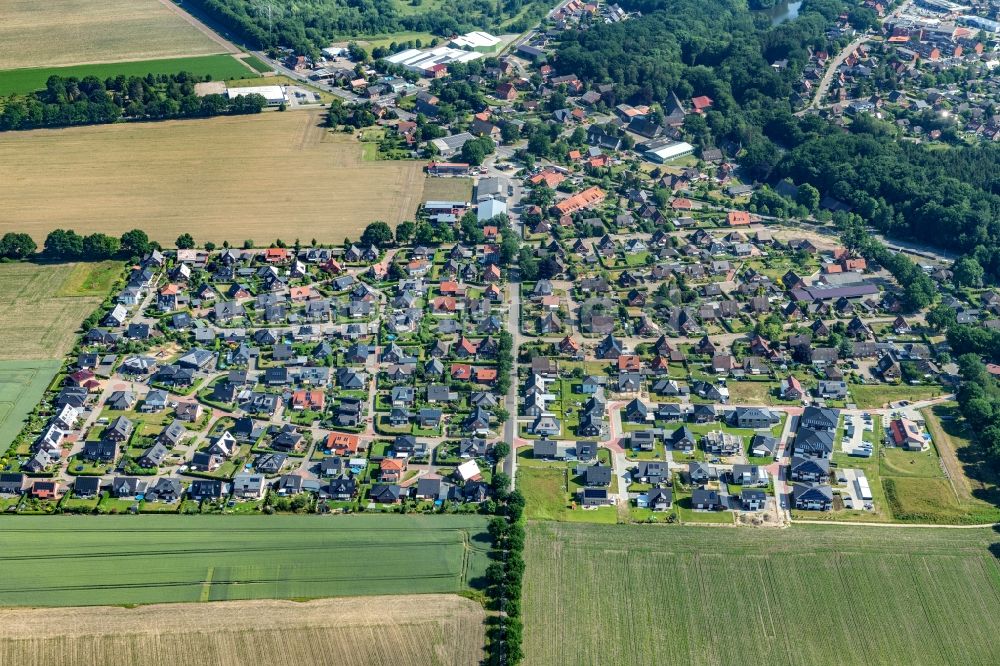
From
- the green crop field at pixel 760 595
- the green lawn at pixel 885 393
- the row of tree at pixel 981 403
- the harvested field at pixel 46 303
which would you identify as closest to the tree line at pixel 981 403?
the row of tree at pixel 981 403

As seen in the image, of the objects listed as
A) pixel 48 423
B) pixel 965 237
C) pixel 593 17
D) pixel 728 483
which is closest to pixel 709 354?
pixel 728 483

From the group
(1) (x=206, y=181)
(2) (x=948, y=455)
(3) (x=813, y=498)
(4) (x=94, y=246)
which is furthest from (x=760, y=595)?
(1) (x=206, y=181)

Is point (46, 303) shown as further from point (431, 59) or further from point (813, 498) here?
point (431, 59)

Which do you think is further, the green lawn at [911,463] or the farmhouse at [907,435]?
the farmhouse at [907,435]

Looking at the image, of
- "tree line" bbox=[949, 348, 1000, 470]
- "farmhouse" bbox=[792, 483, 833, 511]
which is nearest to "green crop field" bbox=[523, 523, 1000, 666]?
"farmhouse" bbox=[792, 483, 833, 511]

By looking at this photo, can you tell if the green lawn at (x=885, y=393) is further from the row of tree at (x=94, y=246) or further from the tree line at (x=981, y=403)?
the row of tree at (x=94, y=246)
